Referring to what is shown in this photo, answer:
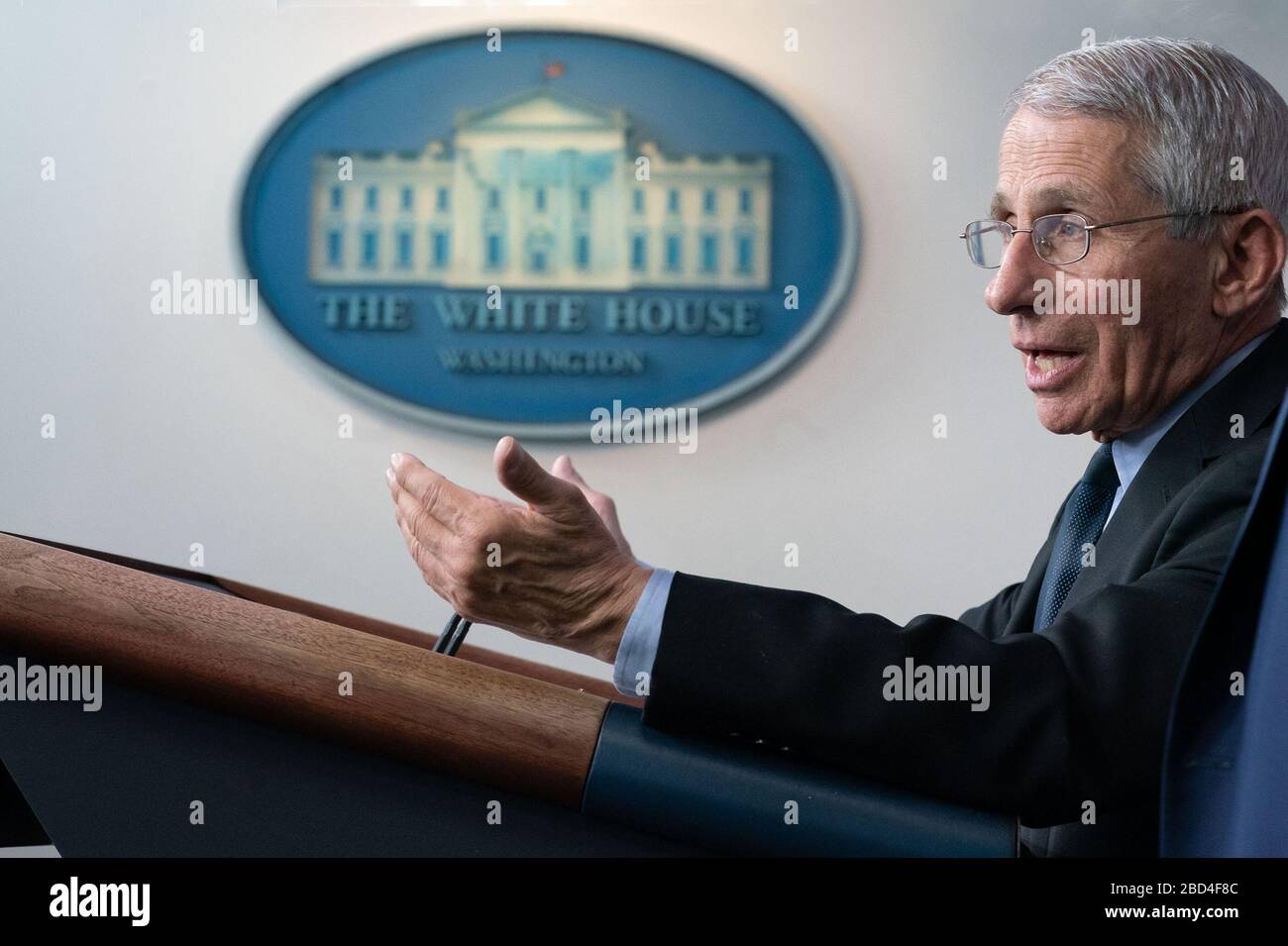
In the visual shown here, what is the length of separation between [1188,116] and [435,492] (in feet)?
2.40

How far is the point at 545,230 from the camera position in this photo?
2.63 metres

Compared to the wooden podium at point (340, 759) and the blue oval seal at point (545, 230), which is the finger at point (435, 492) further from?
the blue oval seal at point (545, 230)

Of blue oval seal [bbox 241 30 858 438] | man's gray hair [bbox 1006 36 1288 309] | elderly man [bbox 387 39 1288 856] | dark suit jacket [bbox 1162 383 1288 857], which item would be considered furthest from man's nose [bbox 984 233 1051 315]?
blue oval seal [bbox 241 30 858 438]

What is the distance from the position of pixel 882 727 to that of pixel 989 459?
199 cm

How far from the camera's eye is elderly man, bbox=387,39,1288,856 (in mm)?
781

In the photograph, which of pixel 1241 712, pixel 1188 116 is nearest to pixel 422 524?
pixel 1241 712

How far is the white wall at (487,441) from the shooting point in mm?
2643

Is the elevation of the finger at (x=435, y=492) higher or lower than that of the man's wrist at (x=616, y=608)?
higher

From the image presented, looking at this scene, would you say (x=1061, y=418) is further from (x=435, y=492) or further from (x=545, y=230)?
(x=545, y=230)

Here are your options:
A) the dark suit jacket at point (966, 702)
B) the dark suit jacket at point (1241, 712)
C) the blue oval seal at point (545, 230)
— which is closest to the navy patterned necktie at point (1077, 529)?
the dark suit jacket at point (966, 702)

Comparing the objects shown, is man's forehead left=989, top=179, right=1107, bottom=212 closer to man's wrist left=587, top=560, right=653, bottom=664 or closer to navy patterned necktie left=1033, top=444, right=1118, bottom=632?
navy patterned necktie left=1033, top=444, right=1118, bottom=632

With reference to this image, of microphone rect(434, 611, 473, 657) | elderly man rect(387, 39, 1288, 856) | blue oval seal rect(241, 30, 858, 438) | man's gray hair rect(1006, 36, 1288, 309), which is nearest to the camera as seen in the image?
elderly man rect(387, 39, 1288, 856)

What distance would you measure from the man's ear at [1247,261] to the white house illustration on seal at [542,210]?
149cm
